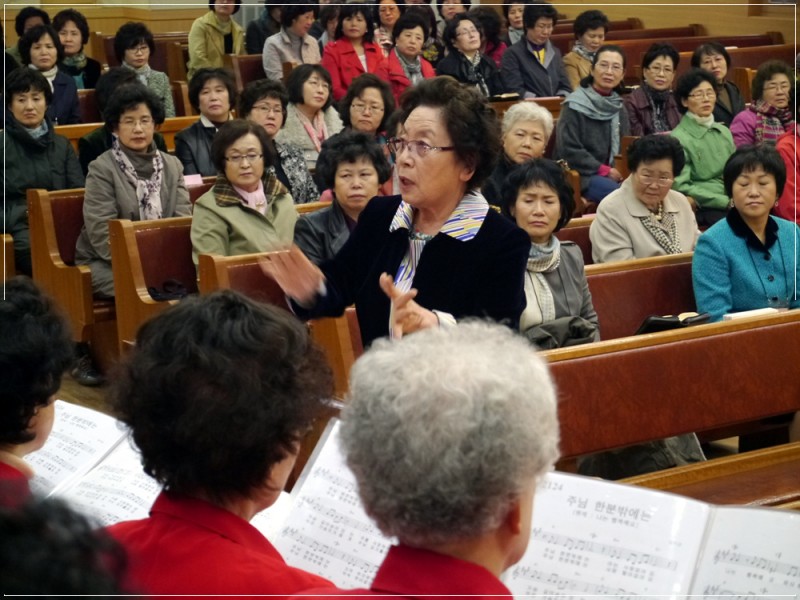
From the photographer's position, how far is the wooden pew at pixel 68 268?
4691 mm

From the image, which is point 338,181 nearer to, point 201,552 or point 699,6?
point 201,552

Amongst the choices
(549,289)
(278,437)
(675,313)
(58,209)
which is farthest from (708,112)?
(278,437)

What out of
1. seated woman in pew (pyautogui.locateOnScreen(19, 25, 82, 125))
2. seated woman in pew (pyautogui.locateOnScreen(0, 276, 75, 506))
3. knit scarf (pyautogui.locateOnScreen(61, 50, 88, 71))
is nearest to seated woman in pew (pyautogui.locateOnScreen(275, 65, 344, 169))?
seated woman in pew (pyautogui.locateOnScreen(19, 25, 82, 125))

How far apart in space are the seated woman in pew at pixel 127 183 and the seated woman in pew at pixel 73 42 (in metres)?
3.11

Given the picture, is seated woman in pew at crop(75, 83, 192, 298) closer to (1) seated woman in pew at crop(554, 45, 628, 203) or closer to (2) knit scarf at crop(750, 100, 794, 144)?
(1) seated woman in pew at crop(554, 45, 628, 203)

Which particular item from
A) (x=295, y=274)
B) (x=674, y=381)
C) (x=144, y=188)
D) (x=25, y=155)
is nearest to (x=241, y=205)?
(x=144, y=188)

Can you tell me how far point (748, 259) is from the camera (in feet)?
12.9

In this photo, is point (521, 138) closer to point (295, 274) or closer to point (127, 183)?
Answer: point (127, 183)

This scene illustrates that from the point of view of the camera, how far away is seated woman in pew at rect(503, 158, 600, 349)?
338 centimetres

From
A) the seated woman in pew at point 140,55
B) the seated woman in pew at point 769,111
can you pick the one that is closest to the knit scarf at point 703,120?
the seated woman in pew at point 769,111

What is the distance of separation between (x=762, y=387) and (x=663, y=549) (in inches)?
64.1

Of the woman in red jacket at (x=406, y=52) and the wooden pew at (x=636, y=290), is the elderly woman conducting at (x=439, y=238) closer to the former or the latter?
the wooden pew at (x=636, y=290)

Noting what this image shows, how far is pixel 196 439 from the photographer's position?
4.30ft

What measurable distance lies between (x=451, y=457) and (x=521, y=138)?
13.3 feet
